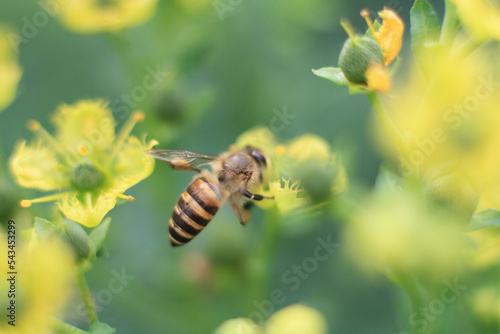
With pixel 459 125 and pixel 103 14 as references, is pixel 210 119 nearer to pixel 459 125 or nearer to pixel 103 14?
pixel 103 14

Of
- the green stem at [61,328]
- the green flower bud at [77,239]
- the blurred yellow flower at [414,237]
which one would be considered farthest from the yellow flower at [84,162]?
the blurred yellow flower at [414,237]

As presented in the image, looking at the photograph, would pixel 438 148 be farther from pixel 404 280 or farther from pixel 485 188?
pixel 404 280

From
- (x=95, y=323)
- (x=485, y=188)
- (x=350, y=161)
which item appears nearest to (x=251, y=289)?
(x=350, y=161)

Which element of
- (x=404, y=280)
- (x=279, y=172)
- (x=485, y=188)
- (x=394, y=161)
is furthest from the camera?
(x=394, y=161)

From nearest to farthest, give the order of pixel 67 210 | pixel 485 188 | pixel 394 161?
1. pixel 485 188
2. pixel 67 210
3. pixel 394 161

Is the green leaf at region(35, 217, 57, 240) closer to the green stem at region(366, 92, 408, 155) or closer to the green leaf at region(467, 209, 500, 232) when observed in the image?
the green stem at region(366, 92, 408, 155)

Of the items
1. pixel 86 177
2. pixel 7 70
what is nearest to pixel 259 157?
pixel 86 177
